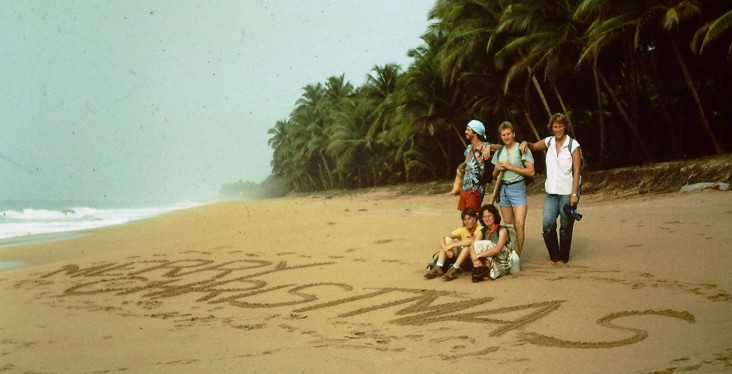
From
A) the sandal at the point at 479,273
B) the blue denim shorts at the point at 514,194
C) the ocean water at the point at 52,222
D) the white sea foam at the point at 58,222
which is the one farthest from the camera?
the white sea foam at the point at 58,222

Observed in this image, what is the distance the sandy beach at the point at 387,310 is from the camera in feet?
10.5

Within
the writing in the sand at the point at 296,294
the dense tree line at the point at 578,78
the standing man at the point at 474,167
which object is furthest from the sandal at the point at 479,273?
the dense tree line at the point at 578,78

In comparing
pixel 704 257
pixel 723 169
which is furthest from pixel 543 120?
pixel 704 257

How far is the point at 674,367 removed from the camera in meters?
2.71

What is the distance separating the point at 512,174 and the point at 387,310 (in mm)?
2144

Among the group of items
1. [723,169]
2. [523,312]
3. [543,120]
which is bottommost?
[523,312]

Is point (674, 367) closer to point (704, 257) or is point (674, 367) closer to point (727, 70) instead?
point (704, 257)

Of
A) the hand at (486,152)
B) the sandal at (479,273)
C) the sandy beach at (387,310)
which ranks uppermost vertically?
the hand at (486,152)

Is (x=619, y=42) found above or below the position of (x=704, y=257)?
above

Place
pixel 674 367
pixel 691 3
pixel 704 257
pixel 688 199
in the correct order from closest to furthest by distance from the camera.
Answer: pixel 674 367
pixel 704 257
pixel 688 199
pixel 691 3

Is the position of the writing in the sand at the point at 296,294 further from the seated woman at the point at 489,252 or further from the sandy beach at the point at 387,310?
the seated woman at the point at 489,252

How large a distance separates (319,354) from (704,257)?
12.9 ft

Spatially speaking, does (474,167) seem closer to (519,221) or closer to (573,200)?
(519,221)

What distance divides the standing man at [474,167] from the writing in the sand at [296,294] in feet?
4.16
